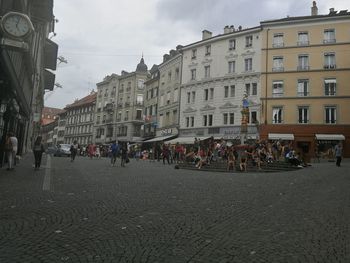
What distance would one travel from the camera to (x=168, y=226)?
635 cm

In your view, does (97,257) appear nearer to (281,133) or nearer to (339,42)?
(281,133)

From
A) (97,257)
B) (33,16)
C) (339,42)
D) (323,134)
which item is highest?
(339,42)

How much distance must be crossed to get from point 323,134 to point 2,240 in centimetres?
4079

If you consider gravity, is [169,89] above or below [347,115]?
above

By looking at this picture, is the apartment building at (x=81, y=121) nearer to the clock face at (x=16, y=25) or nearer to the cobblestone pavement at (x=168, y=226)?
the clock face at (x=16, y=25)

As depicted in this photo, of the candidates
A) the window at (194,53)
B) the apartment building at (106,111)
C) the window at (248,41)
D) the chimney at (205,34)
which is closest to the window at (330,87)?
the window at (248,41)

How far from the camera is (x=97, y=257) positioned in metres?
4.54

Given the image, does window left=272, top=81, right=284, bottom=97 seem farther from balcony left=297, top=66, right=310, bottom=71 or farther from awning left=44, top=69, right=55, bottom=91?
awning left=44, top=69, right=55, bottom=91

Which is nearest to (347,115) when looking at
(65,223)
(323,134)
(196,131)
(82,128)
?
(323,134)

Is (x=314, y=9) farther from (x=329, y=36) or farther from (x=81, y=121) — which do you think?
(x=81, y=121)

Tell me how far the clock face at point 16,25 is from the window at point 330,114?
38.0 metres

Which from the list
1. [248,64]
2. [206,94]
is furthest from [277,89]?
[206,94]

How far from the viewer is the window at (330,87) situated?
42562 mm

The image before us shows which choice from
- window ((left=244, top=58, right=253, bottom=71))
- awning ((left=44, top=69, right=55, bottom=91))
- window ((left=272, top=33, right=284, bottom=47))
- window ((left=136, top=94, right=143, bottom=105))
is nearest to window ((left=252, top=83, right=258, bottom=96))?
window ((left=244, top=58, right=253, bottom=71))
